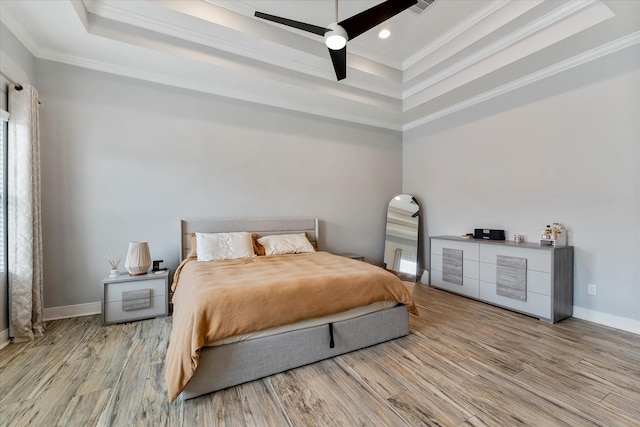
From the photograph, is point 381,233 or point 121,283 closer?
point 121,283

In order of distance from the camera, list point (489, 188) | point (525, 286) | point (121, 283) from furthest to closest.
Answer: point (489, 188)
point (525, 286)
point (121, 283)

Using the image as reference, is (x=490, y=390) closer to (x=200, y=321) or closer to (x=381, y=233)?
(x=200, y=321)

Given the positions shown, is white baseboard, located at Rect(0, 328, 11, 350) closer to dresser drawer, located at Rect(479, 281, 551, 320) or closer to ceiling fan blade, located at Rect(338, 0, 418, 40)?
ceiling fan blade, located at Rect(338, 0, 418, 40)

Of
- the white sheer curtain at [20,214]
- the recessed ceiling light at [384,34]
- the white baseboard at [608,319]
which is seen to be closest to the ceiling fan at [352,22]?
the recessed ceiling light at [384,34]

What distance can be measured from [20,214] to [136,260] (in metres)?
0.99

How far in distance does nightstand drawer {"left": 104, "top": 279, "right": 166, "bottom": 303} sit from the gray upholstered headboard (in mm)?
451

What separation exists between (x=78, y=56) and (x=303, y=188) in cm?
302

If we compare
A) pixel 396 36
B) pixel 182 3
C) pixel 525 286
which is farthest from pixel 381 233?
pixel 182 3

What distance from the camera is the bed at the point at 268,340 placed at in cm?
165

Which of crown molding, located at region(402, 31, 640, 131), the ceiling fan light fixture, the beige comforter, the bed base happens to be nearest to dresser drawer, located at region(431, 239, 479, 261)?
the beige comforter

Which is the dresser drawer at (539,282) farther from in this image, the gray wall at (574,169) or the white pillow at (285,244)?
the white pillow at (285,244)

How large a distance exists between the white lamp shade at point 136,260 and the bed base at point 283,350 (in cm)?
170

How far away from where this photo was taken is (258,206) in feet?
12.8

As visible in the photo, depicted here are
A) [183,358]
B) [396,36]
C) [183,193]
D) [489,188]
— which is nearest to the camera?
[183,358]
